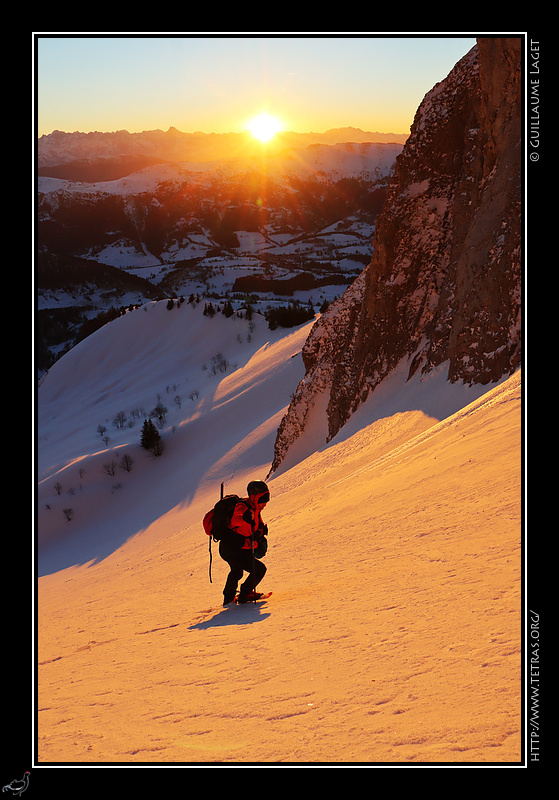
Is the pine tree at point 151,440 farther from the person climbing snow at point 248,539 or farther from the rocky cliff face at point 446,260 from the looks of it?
the person climbing snow at point 248,539

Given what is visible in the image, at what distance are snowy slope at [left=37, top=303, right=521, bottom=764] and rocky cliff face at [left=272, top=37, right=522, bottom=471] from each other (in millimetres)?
1178

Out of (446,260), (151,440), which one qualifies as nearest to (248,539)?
(446,260)

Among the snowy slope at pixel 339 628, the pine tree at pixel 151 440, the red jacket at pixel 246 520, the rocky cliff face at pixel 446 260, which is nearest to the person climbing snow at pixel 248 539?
the red jacket at pixel 246 520

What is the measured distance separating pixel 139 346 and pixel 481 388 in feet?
119

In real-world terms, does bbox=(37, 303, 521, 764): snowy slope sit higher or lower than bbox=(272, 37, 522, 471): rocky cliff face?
lower

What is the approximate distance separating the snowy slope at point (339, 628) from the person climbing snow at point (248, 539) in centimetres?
25

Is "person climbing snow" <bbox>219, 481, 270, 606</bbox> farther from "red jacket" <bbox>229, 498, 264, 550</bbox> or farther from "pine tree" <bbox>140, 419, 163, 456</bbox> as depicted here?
"pine tree" <bbox>140, 419, 163, 456</bbox>

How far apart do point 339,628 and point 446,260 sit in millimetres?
10097

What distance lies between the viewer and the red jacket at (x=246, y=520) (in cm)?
496

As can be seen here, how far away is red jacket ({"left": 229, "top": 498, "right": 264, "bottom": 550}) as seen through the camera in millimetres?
4961

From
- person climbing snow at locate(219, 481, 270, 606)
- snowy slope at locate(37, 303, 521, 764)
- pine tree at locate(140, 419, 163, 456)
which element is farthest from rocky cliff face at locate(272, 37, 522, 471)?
pine tree at locate(140, 419, 163, 456)
